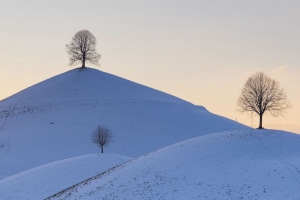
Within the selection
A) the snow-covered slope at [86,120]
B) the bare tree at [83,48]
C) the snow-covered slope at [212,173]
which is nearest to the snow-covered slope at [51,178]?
the snow-covered slope at [212,173]

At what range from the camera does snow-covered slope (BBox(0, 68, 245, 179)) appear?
7119 centimetres

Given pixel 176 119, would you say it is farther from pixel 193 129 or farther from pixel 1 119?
pixel 1 119

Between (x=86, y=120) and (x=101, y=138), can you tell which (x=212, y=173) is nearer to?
(x=101, y=138)

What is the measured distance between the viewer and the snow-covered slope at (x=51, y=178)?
40938 mm

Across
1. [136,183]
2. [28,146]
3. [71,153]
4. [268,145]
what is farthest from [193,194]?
[28,146]

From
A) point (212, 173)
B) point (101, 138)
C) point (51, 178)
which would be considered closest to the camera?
point (212, 173)

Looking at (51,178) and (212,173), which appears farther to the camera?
(51,178)

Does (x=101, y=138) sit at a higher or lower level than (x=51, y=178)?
higher

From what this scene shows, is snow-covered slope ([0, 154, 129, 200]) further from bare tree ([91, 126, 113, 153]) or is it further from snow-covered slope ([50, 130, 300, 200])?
bare tree ([91, 126, 113, 153])

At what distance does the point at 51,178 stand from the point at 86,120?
39.8m

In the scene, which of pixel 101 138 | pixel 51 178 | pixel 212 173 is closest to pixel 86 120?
pixel 101 138

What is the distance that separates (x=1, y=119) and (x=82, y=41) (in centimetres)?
3261

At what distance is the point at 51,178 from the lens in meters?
44.3

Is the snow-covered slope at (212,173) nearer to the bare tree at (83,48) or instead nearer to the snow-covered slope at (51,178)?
the snow-covered slope at (51,178)
